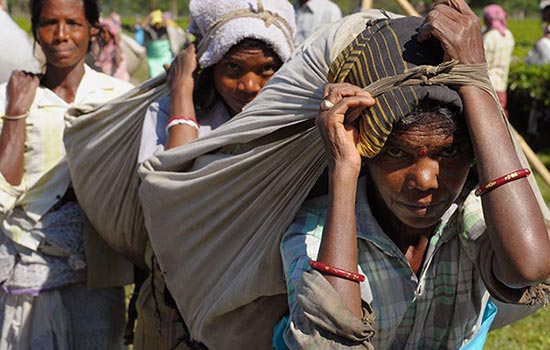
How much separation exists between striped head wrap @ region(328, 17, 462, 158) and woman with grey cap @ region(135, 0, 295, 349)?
1.06 m

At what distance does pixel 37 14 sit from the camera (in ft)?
12.8

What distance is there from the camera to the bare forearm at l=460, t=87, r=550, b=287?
6.60ft

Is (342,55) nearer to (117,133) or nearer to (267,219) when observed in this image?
(267,219)

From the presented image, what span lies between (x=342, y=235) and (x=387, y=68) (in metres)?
0.41

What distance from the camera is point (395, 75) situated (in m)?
2.09

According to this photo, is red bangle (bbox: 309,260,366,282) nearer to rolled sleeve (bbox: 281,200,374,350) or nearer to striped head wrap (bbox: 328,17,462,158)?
rolled sleeve (bbox: 281,200,374,350)

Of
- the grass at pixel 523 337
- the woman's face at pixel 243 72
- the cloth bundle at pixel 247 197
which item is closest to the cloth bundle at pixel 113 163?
the woman's face at pixel 243 72

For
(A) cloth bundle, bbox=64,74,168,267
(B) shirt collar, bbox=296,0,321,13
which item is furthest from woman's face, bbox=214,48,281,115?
(B) shirt collar, bbox=296,0,321,13

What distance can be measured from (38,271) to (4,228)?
24cm

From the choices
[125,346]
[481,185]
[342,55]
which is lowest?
[125,346]

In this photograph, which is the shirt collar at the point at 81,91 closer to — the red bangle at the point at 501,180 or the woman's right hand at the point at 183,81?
the woman's right hand at the point at 183,81

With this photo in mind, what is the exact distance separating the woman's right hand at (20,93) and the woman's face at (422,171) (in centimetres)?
205

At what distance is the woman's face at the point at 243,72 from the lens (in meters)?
3.30

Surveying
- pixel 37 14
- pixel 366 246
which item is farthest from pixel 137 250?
pixel 366 246
